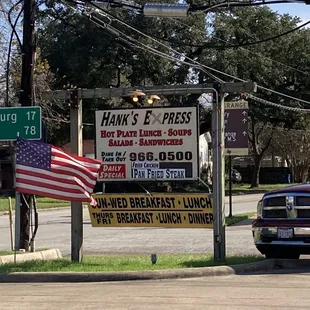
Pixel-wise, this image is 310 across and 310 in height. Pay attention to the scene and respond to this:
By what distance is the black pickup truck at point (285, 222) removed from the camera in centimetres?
1183

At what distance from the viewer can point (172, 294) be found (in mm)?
9234

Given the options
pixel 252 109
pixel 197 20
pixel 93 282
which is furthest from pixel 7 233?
pixel 252 109

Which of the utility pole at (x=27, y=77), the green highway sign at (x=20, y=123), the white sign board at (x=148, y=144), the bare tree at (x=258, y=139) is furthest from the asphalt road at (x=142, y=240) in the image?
the bare tree at (x=258, y=139)

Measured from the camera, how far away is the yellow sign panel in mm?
12297

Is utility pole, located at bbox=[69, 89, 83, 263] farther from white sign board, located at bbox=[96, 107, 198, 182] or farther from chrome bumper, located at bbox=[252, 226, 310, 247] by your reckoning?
chrome bumper, located at bbox=[252, 226, 310, 247]

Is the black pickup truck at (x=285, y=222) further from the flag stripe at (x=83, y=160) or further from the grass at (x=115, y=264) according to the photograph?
the flag stripe at (x=83, y=160)

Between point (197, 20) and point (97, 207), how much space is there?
31619 millimetres

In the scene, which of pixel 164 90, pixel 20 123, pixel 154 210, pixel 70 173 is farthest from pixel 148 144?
pixel 20 123

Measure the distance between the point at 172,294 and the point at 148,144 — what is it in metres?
3.98

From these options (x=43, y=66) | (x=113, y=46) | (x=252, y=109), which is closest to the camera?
(x=43, y=66)

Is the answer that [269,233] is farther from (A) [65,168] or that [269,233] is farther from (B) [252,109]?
(B) [252,109]

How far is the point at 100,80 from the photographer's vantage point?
140 feet

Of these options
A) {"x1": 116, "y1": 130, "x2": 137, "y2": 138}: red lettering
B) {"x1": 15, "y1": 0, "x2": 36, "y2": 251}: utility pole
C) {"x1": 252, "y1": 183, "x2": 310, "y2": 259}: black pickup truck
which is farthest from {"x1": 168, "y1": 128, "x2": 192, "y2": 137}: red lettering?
{"x1": 15, "y1": 0, "x2": 36, "y2": 251}: utility pole

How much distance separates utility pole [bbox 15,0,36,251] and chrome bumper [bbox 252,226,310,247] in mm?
4872
